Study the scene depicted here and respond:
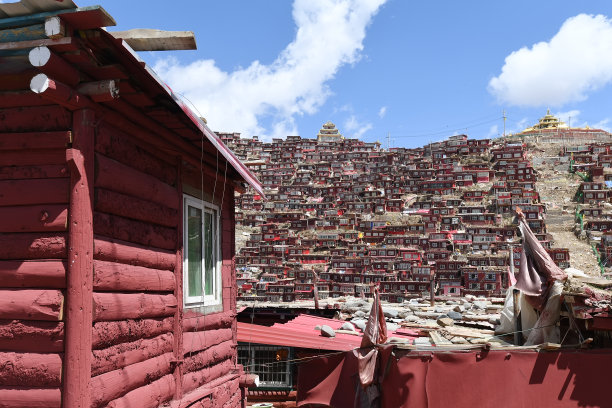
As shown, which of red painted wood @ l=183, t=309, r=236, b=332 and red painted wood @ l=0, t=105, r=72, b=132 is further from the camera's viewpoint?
red painted wood @ l=183, t=309, r=236, b=332

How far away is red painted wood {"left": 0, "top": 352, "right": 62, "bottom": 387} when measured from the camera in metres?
4.00

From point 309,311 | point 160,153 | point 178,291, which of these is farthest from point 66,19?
point 309,311

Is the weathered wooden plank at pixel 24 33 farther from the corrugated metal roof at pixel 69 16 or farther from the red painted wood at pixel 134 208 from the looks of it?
the red painted wood at pixel 134 208

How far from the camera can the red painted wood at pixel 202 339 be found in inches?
239

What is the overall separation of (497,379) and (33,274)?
7.52m

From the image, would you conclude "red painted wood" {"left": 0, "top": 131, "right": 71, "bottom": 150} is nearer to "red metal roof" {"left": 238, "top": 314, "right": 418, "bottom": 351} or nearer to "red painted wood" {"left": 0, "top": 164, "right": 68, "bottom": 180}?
"red painted wood" {"left": 0, "top": 164, "right": 68, "bottom": 180}

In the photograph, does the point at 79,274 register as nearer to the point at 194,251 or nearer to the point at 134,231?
the point at 134,231

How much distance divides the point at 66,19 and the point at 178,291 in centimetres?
326

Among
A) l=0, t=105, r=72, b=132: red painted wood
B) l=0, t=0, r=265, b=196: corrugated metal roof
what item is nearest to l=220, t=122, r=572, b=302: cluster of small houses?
l=0, t=105, r=72, b=132: red painted wood

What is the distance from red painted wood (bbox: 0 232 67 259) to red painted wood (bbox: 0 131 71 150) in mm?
751

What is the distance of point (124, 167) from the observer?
4.89 metres

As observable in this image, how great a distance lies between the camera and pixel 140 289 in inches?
200

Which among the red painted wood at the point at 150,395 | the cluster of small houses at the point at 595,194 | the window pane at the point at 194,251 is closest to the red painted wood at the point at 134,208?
the window pane at the point at 194,251

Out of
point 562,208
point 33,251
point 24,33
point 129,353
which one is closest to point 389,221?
point 562,208
